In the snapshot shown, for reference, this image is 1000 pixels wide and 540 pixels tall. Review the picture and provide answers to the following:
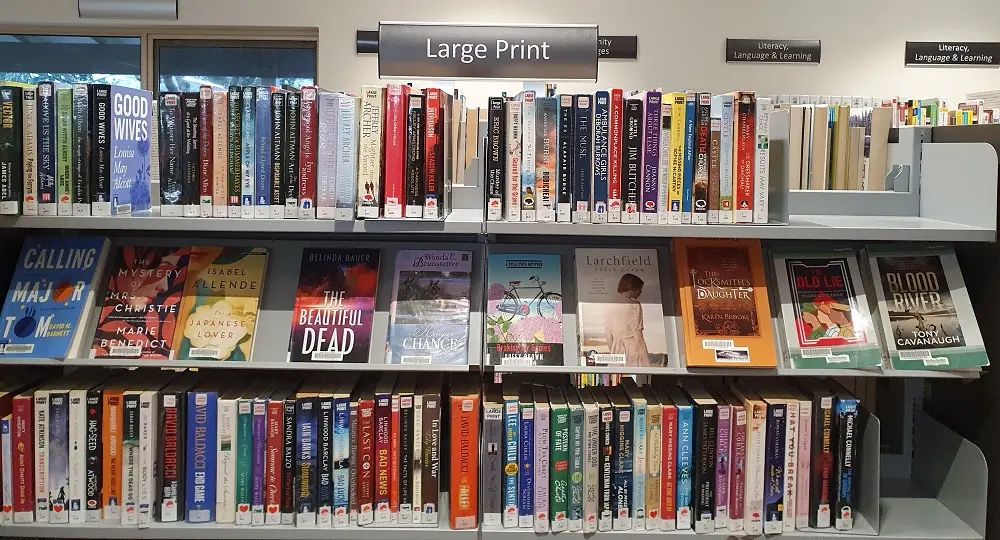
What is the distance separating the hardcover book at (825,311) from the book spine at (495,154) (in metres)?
0.74

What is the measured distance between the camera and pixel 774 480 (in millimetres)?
2006

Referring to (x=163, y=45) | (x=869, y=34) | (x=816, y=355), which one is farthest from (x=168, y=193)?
(x=869, y=34)

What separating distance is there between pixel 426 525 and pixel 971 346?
136 cm

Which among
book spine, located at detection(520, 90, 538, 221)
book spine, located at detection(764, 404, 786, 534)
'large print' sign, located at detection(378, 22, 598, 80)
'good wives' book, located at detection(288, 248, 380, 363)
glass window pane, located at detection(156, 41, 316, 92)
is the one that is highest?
glass window pane, located at detection(156, 41, 316, 92)

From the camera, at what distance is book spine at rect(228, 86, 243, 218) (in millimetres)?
1924

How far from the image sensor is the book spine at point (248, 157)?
6.31 feet

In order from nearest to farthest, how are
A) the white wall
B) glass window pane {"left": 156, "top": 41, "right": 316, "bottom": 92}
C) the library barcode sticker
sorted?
1. the library barcode sticker
2. the white wall
3. glass window pane {"left": 156, "top": 41, "right": 316, "bottom": 92}

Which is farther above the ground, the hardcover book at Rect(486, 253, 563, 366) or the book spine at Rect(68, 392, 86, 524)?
the hardcover book at Rect(486, 253, 563, 366)

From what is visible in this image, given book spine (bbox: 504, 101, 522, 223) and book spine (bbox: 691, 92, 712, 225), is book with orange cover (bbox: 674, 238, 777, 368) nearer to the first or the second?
book spine (bbox: 691, 92, 712, 225)

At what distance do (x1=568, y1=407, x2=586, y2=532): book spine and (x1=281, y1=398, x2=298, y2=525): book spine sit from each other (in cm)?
66

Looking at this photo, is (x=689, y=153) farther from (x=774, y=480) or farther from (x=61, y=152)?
(x=61, y=152)

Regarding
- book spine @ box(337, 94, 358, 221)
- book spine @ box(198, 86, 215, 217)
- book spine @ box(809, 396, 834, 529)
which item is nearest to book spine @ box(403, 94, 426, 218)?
book spine @ box(337, 94, 358, 221)

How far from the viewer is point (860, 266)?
82.2 inches

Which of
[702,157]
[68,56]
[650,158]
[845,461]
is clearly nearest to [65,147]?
[650,158]
